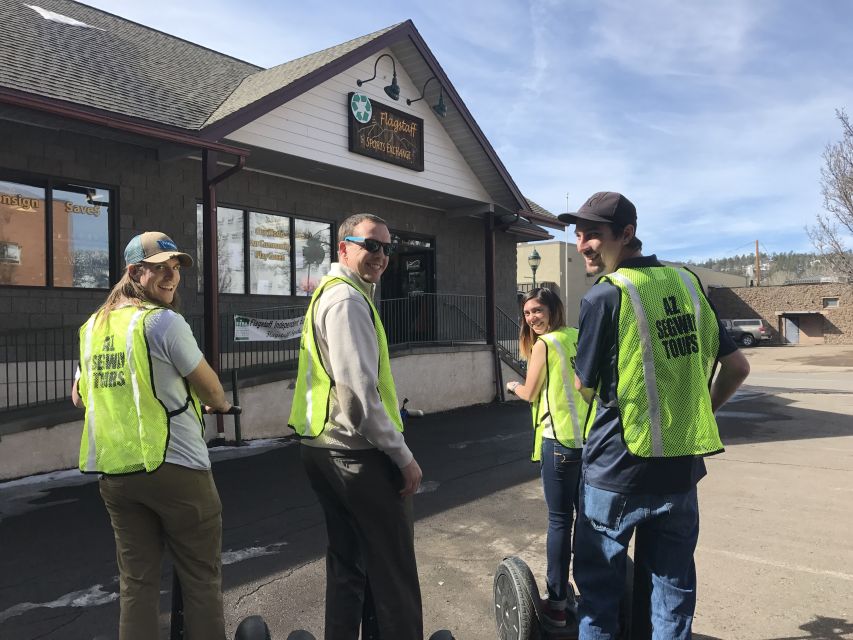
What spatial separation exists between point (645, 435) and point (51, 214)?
9117 millimetres

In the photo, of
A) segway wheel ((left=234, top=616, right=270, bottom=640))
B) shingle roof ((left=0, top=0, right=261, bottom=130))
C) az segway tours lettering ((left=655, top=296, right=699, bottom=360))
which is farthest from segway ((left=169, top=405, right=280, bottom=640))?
shingle roof ((left=0, top=0, right=261, bottom=130))

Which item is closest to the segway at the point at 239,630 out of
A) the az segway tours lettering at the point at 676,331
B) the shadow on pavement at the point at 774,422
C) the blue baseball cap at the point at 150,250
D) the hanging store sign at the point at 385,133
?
the blue baseball cap at the point at 150,250

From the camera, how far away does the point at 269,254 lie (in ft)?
37.9

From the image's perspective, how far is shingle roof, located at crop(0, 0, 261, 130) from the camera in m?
7.86

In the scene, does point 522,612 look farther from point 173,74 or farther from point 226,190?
point 173,74

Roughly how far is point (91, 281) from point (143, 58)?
4398 millimetres

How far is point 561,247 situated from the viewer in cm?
3872

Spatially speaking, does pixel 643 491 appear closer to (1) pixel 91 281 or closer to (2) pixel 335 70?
(1) pixel 91 281

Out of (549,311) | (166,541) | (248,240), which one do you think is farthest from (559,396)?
(248,240)

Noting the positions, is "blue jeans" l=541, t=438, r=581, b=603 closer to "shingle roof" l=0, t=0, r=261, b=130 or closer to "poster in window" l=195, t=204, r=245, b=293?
"shingle roof" l=0, t=0, r=261, b=130

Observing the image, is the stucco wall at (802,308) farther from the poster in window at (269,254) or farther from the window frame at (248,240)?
the poster in window at (269,254)

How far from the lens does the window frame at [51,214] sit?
8.50 meters

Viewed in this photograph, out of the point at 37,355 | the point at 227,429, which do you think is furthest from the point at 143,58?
the point at 227,429

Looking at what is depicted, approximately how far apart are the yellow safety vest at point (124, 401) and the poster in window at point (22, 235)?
24.1 ft
